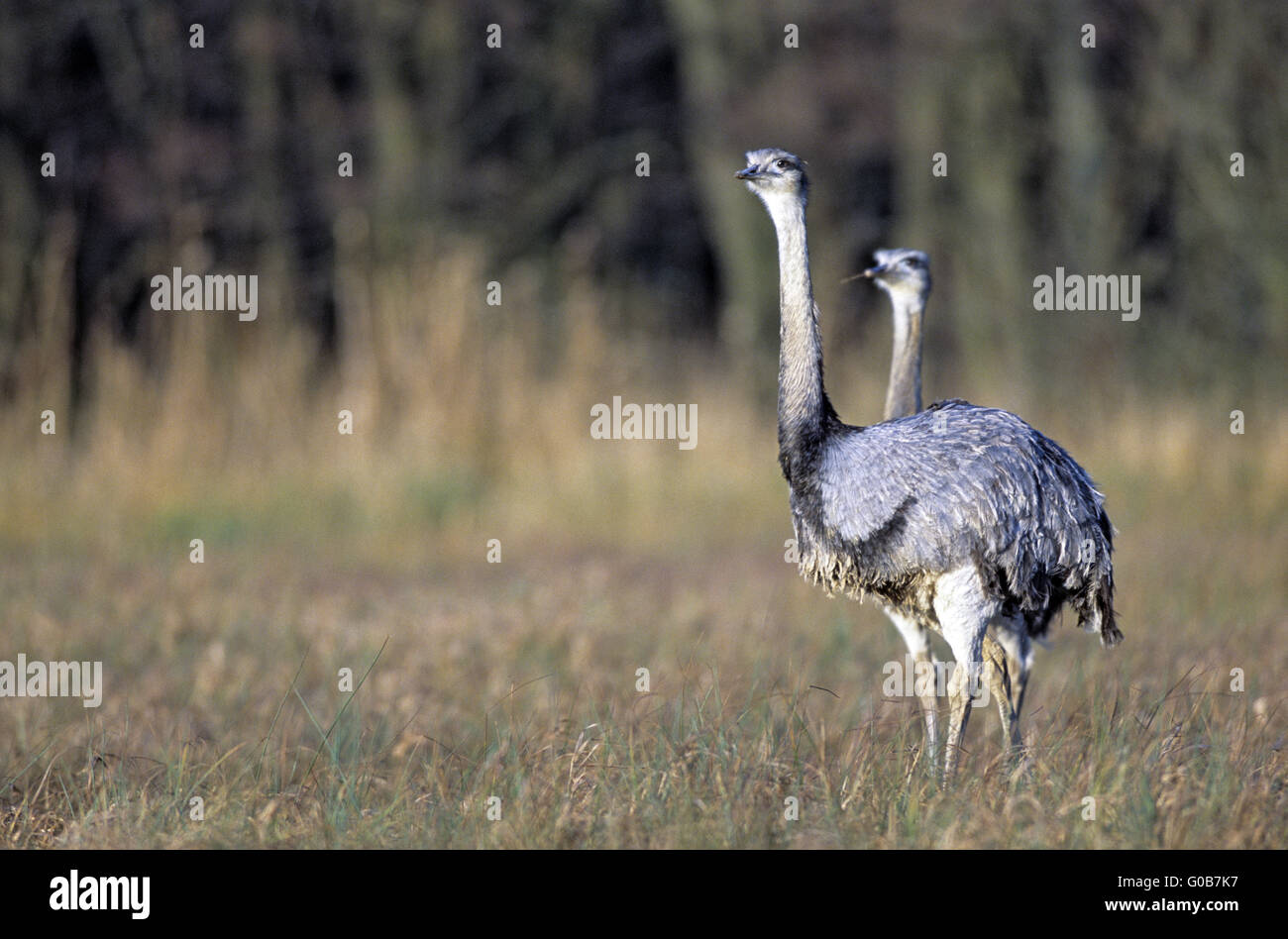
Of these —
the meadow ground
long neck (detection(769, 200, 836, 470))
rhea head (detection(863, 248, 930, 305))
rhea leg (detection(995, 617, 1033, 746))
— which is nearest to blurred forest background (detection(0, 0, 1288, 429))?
the meadow ground

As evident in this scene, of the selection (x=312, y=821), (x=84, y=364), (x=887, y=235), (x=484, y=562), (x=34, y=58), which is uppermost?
(x=34, y=58)

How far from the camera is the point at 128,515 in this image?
10.6 meters

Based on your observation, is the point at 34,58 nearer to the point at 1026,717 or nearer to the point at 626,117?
the point at 626,117

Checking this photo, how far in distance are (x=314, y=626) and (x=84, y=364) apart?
227 inches

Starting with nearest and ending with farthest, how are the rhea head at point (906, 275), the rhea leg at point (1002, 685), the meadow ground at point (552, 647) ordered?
the meadow ground at point (552, 647) → the rhea leg at point (1002, 685) → the rhea head at point (906, 275)

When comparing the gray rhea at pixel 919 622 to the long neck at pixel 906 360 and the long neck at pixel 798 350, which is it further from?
the long neck at pixel 798 350

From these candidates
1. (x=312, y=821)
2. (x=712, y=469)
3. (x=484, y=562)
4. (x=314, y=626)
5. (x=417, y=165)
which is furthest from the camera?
(x=417, y=165)

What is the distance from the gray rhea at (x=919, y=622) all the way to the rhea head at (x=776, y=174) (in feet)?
3.17

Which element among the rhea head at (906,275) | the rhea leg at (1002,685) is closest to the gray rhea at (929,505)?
the rhea leg at (1002,685)

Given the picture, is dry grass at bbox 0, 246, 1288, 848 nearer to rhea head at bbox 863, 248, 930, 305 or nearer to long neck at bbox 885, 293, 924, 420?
long neck at bbox 885, 293, 924, 420

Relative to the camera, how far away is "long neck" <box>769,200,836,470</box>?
4914 millimetres

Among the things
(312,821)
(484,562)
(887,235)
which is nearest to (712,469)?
(484,562)

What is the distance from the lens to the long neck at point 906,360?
19.9ft

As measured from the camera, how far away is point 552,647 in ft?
24.5
